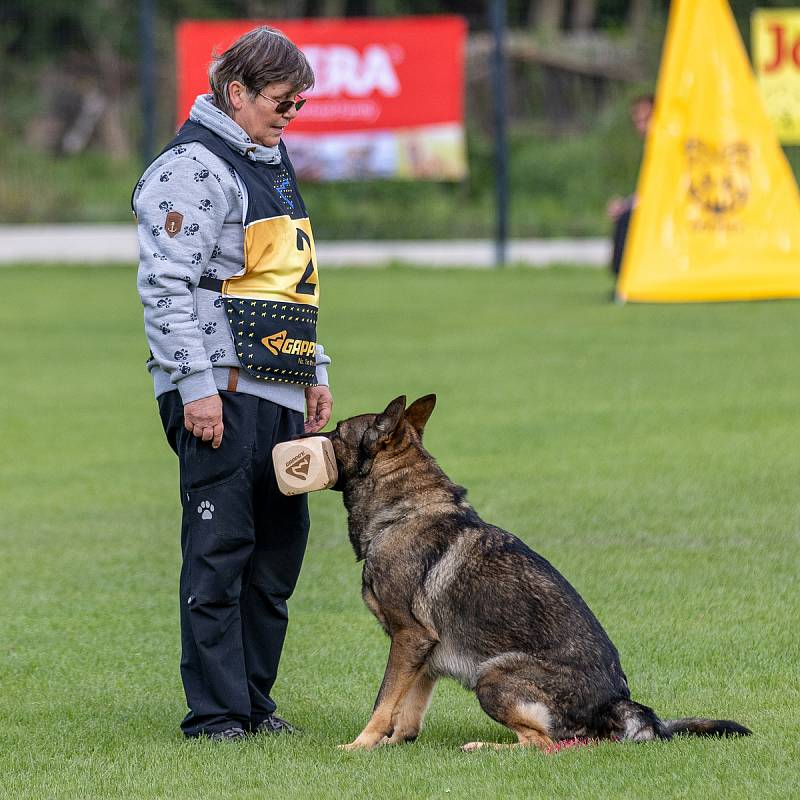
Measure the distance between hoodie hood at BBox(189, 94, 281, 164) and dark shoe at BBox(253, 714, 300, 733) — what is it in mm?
1749

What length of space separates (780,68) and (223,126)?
18553 mm

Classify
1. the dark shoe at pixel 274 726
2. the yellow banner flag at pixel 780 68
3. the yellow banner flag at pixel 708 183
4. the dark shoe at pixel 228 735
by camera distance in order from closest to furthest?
the dark shoe at pixel 228 735
the dark shoe at pixel 274 726
the yellow banner flag at pixel 708 183
the yellow banner flag at pixel 780 68

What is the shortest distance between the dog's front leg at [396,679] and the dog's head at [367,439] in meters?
0.53

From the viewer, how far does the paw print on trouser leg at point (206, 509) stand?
4.55 metres

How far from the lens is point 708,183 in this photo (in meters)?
17.0

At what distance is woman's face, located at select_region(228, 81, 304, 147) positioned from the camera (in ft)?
14.5

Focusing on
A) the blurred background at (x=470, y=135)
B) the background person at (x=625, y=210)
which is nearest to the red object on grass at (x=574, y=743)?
the background person at (x=625, y=210)

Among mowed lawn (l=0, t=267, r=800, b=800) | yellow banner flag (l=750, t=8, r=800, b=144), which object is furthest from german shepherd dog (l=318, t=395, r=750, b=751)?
yellow banner flag (l=750, t=8, r=800, b=144)

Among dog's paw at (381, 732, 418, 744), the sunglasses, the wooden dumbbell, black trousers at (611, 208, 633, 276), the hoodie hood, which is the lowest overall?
black trousers at (611, 208, 633, 276)

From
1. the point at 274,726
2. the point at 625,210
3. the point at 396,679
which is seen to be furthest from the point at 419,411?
the point at 625,210

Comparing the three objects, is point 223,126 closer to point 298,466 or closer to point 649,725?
point 298,466

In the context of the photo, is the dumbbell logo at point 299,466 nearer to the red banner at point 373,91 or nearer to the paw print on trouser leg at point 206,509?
the paw print on trouser leg at point 206,509

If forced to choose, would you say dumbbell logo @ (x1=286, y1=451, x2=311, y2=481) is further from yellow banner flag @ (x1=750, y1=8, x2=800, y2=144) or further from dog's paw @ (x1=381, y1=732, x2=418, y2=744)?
yellow banner flag @ (x1=750, y1=8, x2=800, y2=144)

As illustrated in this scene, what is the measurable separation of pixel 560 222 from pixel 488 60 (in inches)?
109
